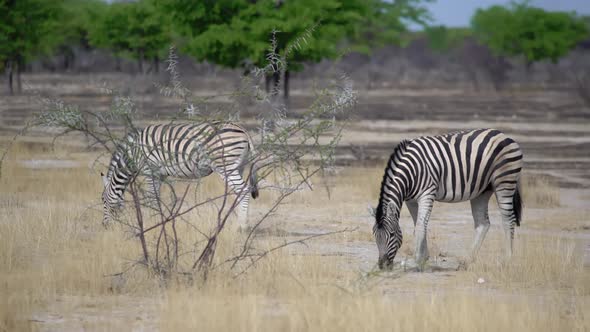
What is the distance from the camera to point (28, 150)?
2117cm

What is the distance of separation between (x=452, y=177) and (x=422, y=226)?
70 centimetres

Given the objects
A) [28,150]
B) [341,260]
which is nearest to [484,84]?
[28,150]

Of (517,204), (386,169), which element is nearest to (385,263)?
(386,169)

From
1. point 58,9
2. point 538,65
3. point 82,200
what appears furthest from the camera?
Result: point 538,65

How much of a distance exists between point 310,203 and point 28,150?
335 inches

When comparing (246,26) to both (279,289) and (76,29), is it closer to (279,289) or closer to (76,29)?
(279,289)

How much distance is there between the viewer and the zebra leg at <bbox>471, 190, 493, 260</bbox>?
34.3 feet

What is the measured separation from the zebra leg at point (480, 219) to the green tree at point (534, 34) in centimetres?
7149

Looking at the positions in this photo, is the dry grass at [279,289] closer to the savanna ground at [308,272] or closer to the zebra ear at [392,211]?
the savanna ground at [308,272]

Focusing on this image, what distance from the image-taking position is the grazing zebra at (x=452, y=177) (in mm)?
9773

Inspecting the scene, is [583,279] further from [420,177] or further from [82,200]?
[82,200]

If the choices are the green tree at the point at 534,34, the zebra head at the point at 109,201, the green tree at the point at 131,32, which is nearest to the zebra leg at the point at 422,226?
the zebra head at the point at 109,201

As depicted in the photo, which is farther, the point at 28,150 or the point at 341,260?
the point at 28,150

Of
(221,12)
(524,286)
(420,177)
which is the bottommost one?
(524,286)
